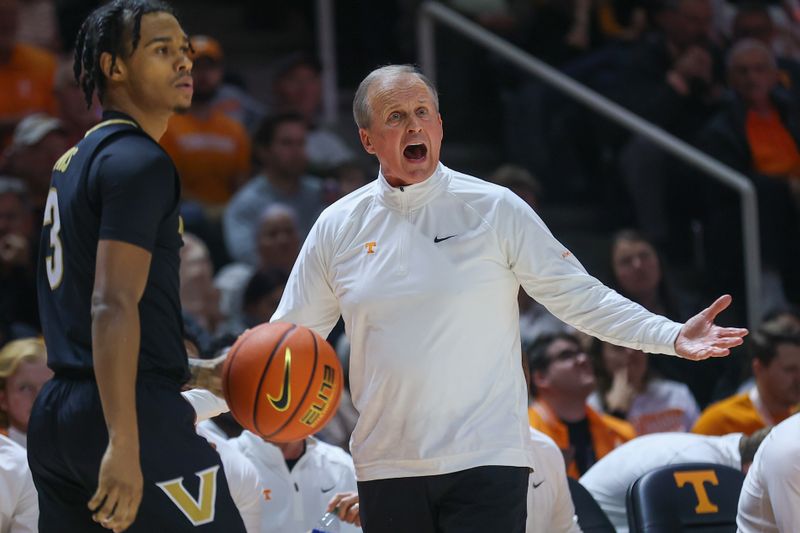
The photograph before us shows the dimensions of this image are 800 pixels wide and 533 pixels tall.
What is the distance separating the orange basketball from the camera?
139 inches

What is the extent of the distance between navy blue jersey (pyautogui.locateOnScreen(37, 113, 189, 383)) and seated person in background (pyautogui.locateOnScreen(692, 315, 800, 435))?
13.5ft

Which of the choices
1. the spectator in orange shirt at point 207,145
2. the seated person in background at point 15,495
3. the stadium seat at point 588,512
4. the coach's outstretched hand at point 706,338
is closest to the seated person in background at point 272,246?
the spectator in orange shirt at point 207,145

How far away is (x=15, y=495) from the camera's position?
4715 millimetres

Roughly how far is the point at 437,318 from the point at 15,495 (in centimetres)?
175

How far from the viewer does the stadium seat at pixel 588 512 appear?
547 centimetres

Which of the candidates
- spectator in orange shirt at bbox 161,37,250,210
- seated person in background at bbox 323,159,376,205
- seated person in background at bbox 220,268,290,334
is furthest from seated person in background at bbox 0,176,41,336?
seated person in background at bbox 323,159,376,205

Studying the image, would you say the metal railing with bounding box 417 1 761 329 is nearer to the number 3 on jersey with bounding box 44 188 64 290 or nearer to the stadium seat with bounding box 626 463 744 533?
the stadium seat with bounding box 626 463 744 533

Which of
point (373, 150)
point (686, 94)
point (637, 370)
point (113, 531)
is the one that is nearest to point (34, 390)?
point (373, 150)

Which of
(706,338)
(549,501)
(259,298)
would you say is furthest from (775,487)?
(259,298)

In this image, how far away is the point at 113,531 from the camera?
3.21 meters

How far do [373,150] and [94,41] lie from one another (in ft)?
3.59

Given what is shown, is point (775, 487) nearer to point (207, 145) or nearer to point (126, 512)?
point (126, 512)

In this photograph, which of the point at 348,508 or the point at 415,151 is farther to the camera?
the point at 348,508

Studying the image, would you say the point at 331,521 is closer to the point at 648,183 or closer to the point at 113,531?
the point at 113,531
